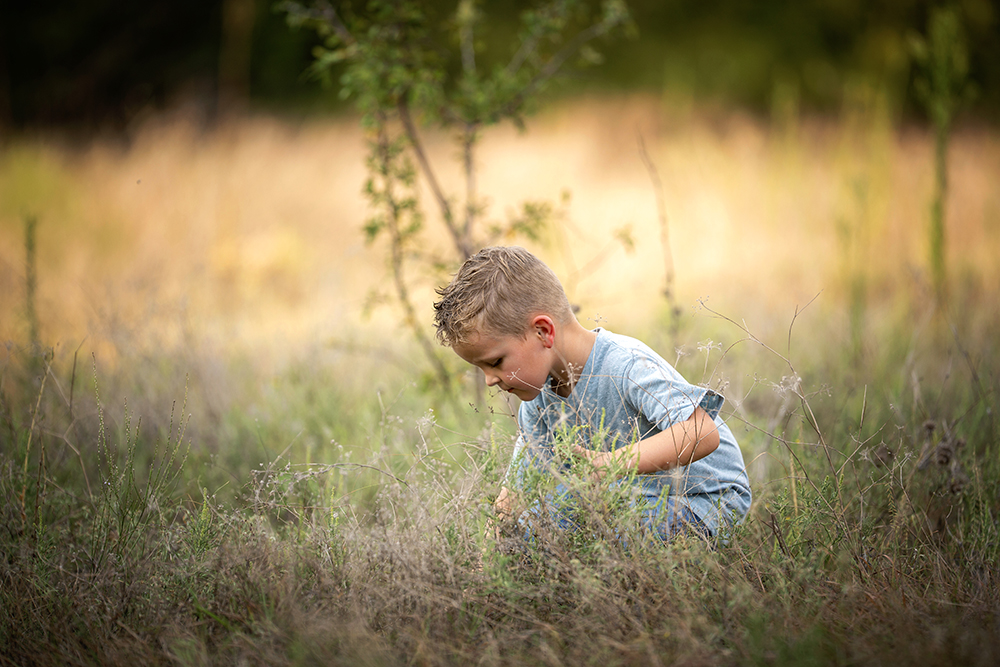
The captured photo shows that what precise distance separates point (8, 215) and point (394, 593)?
21.6 ft

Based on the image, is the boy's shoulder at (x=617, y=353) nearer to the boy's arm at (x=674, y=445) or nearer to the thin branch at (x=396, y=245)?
the boy's arm at (x=674, y=445)

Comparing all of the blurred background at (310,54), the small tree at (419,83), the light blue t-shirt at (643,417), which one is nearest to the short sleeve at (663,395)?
the light blue t-shirt at (643,417)

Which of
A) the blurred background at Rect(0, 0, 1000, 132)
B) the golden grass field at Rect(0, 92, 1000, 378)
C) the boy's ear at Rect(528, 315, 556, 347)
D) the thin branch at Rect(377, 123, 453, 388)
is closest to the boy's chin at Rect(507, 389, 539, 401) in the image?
the boy's ear at Rect(528, 315, 556, 347)

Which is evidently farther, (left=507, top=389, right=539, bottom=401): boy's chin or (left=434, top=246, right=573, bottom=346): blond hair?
(left=507, top=389, right=539, bottom=401): boy's chin

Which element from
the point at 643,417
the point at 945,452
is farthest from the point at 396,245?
the point at 945,452

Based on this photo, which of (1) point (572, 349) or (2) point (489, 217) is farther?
(2) point (489, 217)

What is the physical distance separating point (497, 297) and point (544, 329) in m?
0.15

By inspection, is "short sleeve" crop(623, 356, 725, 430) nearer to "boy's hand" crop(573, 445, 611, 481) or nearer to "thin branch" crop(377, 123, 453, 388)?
"boy's hand" crop(573, 445, 611, 481)

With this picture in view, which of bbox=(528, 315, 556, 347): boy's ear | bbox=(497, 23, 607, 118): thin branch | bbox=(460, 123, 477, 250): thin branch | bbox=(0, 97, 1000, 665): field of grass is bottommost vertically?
bbox=(0, 97, 1000, 665): field of grass

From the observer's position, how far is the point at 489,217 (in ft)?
21.9

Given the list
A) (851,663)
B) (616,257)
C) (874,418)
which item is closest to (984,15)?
(616,257)

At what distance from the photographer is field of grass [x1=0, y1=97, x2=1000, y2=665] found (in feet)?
4.88

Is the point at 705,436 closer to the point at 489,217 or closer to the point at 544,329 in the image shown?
the point at 544,329

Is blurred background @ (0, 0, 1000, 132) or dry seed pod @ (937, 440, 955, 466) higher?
blurred background @ (0, 0, 1000, 132)
